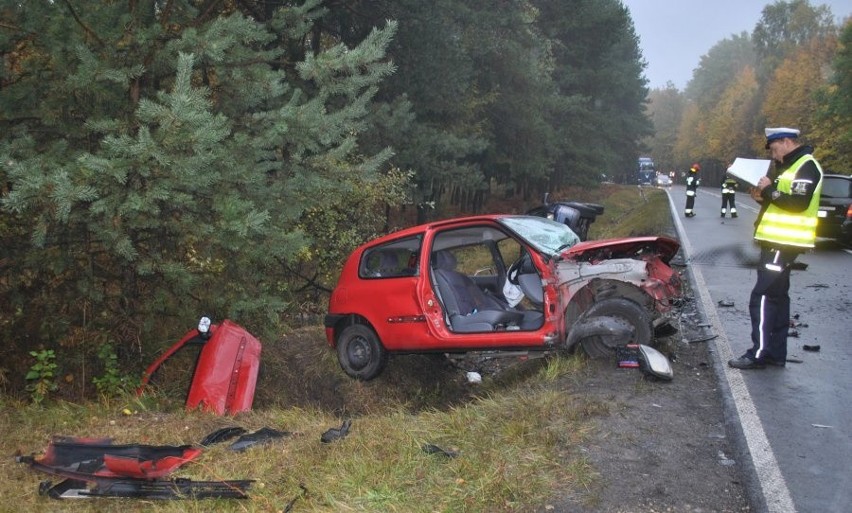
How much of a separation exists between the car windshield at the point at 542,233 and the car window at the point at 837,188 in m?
9.66

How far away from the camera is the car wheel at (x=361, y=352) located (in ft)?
24.4

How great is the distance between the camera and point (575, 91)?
37.9m

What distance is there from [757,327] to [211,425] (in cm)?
459

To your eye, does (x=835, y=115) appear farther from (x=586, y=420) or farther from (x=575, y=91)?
(x=586, y=420)

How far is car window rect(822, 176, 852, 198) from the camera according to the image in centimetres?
1410

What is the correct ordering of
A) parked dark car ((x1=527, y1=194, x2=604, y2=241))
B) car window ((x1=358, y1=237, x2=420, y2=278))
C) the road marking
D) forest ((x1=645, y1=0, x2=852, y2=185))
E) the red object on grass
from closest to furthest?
1. the road marking
2. the red object on grass
3. car window ((x1=358, y1=237, x2=420, y2=278))
4. parked dark car ((x1=527, y1=194, x2=604, y2=241))
5. forest ((x1=645, y1=0, x2=852, y2=185))

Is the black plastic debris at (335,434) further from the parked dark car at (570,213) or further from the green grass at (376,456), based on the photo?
the parked dark car at (570,213)

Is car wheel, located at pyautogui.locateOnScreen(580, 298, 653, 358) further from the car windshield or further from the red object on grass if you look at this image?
the red object on grass

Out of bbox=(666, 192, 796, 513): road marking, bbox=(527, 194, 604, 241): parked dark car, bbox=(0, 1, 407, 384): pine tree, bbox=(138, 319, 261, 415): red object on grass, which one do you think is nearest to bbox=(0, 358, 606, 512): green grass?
bbox=(138, 319, 261, 415): red object on grass


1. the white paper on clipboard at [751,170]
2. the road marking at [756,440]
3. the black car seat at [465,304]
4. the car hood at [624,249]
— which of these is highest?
the white paper on clipboard at [751,170]

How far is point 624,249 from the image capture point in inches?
250

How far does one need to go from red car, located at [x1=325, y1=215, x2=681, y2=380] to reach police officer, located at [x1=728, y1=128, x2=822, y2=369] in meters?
0.74

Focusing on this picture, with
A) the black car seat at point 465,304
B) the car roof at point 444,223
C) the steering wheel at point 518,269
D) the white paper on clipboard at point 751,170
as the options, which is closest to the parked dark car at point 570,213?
the steering wheel at point 518,269

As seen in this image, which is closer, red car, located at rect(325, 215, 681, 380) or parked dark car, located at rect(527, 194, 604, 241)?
red car, located at rect(325, 215, 681, 380)
